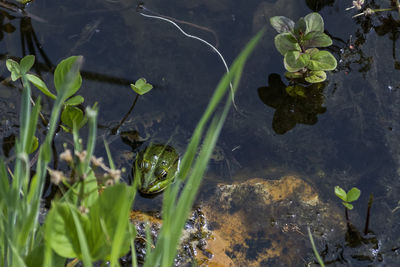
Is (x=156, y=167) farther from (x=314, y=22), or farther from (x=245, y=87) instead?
(x=314, y=22)

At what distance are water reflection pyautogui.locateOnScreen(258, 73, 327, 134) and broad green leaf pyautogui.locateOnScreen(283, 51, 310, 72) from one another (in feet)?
0.67

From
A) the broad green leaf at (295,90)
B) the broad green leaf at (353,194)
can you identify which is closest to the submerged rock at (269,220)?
the broad green leaf at (353,194)

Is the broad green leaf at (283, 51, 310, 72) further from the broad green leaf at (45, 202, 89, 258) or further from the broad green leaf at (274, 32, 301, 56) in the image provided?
the broad green leaf at (45, 202, 89, 258)

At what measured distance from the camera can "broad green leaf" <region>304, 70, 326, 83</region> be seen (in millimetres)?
3229

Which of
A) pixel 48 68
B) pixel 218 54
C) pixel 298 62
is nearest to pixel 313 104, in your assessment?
pixel 298 62

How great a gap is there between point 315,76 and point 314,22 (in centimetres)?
35

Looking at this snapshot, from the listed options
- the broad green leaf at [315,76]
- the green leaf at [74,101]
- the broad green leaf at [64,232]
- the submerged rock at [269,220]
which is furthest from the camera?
the broad green leaf at [315,76]

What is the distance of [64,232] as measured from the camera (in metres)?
1.82

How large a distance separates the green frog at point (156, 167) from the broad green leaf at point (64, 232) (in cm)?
105

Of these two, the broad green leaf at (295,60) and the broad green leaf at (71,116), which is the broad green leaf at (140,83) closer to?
the broad green leaf at (71,116)

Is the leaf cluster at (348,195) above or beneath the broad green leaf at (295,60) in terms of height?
beneath

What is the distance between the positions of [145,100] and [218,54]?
59 centimetres

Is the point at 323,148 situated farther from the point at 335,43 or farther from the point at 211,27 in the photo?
the point at 211,27

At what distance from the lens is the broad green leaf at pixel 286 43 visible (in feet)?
10.5
